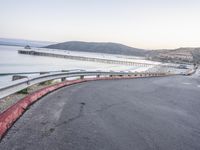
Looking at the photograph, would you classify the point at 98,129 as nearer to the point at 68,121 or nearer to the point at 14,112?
the point at 68,121

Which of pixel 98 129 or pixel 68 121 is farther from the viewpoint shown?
pixel 68 121

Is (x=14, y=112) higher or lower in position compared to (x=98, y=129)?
higher

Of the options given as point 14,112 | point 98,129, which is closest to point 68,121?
point 98,129

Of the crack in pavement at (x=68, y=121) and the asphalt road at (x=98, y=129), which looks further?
the crack in pavement at (x=68, y=121)

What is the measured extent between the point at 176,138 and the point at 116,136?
1.27m

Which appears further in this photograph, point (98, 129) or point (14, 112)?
point (14, 112)

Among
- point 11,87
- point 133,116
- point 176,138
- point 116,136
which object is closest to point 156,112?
point 133,116

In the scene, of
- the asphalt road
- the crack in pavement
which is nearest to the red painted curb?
the asphalt road

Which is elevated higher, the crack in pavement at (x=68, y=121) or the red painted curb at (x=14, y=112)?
the red painted curb at (x=14, y=112)

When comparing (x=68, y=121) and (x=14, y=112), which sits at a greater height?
(x=14, y=112)

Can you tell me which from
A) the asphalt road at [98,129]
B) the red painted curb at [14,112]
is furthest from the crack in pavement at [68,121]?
the red painted curb at [14,112]

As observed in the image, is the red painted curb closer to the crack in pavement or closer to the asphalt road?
the asphalt road

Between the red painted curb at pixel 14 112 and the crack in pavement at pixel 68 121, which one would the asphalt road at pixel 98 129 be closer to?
the crack in pavement at pixel 68 121

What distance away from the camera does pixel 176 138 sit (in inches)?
191
